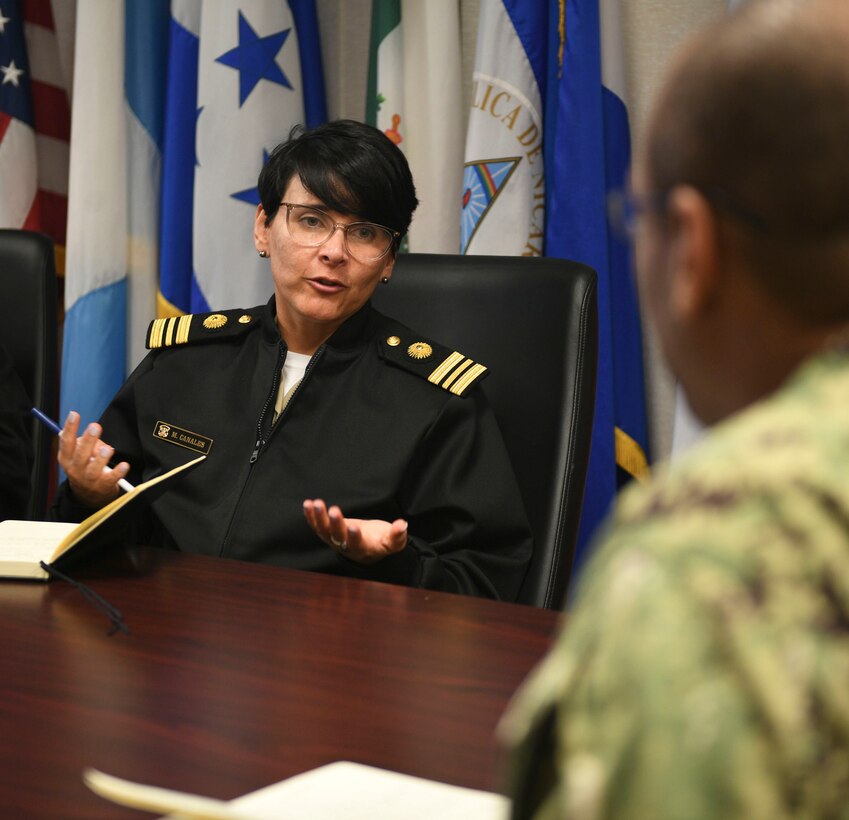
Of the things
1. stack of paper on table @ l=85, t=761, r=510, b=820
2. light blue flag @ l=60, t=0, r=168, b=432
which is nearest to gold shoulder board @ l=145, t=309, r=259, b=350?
light blue flag @ l=60, t=0, r=168, b=432

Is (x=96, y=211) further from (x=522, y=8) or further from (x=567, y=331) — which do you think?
(x=567, y=331)

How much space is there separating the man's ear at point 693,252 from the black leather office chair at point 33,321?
1898 mm

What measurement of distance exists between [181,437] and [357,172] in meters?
0.53

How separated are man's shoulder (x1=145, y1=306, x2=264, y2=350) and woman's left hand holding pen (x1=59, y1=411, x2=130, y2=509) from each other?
1.22ft

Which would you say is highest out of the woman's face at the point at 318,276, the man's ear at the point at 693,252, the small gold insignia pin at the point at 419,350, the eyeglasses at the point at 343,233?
the man's ear at the point at 693,252

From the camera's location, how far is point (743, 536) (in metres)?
0.38

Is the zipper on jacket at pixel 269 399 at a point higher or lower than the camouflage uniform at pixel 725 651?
lower

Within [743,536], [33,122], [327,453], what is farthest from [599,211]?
[743,536]

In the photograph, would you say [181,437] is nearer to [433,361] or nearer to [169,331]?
[169,331]

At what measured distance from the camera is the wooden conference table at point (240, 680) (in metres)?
0.89

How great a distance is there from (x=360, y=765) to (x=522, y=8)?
2241 millimetres

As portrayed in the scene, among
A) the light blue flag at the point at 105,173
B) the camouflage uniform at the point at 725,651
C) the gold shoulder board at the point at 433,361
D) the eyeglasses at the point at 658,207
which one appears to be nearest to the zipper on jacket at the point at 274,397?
the gold shoulder board at the point at 433,361

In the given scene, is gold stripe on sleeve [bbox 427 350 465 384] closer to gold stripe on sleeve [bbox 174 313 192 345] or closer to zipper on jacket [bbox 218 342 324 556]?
zipper on jacket [bbox 218 342 324 556]

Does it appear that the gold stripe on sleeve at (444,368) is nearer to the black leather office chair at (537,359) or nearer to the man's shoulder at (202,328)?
the black leather office chair at (537,359)
